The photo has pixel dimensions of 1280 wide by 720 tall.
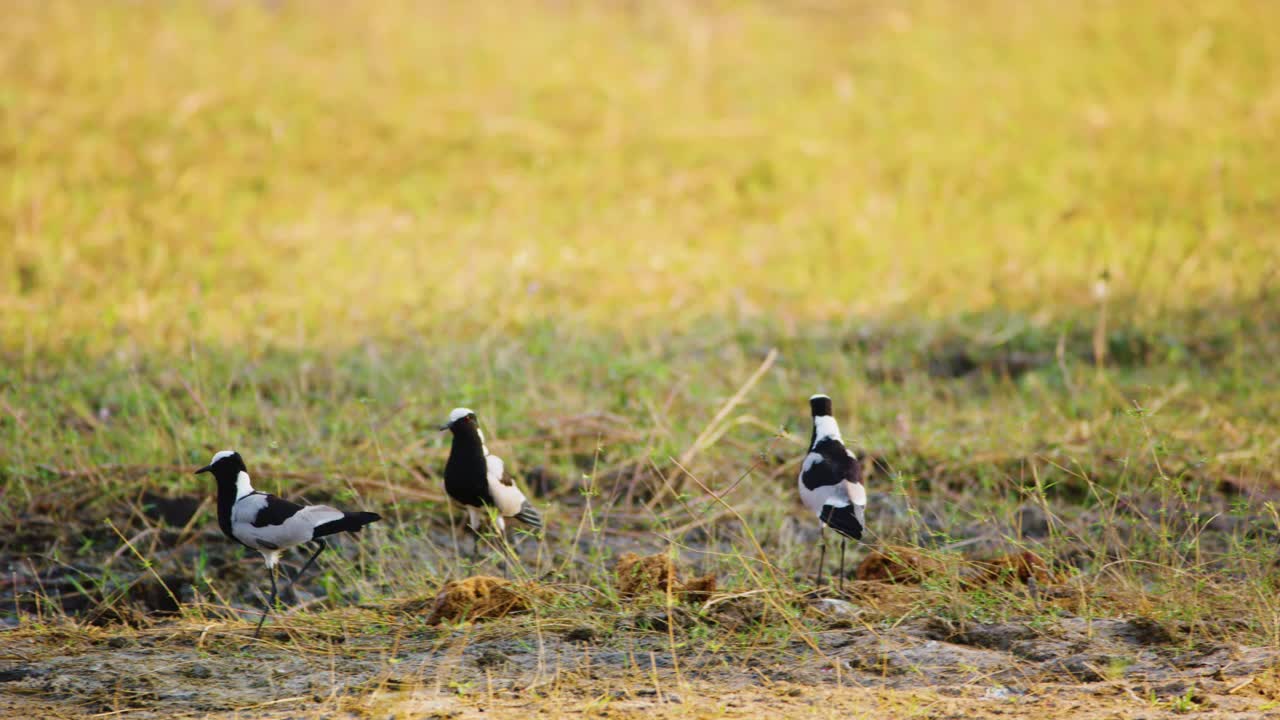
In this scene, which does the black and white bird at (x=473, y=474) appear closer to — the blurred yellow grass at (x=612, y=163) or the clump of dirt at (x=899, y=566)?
the clump of dirt at (x=899, y=566)

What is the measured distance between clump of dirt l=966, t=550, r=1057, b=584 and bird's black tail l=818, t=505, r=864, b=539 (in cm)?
48

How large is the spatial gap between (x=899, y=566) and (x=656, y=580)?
79 cm

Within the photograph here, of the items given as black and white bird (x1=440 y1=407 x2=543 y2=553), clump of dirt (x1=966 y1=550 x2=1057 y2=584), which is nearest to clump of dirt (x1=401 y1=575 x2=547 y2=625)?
black and white bird (x1=440 y1=407 x2=543 y2=553)

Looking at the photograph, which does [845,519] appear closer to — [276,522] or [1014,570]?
[1014,570]

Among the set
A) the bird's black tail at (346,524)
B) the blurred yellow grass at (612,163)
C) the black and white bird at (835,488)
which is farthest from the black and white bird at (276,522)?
the blurred yellow grass at (612,163)

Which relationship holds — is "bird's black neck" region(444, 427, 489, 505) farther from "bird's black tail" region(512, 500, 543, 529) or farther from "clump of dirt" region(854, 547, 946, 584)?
"clump of dirt" region(854, 547, 946, 584)

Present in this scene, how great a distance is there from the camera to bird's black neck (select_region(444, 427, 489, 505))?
369 centimetres

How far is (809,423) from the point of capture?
18.6ft

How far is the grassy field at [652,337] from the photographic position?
3369 millimetres

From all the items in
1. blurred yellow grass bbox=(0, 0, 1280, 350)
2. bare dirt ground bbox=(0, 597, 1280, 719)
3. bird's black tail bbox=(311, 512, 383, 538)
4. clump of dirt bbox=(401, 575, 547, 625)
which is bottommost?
bare dirt ground bbox=(0, 597, 1280, 719)

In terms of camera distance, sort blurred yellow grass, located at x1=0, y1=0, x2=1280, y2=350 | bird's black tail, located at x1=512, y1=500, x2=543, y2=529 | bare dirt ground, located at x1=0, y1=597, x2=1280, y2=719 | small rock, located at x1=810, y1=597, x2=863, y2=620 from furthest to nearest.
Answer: blurred yellow grass, located at x1=0, y1=0, x2=1280, y2=350 < bird's black tail, located at x1=512, y1=500, x2=543, y2=529 < small rock, located at x1=810, y1=597, x2=863, y2=620 < bare dirt ground, located at x1=0, y1=597, x2=1280, y2=719

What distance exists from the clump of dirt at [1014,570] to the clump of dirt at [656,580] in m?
0.77

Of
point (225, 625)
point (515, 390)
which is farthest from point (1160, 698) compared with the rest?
point (515, 390)

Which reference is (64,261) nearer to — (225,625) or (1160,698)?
(225,625)
